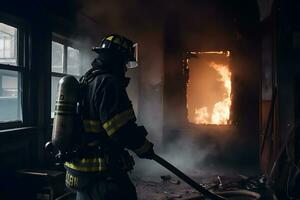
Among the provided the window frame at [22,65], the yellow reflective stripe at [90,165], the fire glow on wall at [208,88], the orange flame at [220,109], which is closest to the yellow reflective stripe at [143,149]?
the yellow reflective stripe at [90,165]

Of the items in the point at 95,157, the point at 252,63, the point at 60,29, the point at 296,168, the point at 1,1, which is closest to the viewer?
the point at 95,157

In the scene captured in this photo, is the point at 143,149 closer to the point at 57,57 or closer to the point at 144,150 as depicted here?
the point at 144,150

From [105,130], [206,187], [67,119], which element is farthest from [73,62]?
[105,130]

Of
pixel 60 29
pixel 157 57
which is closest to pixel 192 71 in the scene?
pixel 157 57

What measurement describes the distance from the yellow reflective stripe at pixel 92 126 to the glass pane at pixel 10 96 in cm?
274

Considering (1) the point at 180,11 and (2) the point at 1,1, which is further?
(1) the point at 180,11

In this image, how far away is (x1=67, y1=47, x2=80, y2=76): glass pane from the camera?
7832 millimetres

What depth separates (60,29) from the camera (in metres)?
7.05

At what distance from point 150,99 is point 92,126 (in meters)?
6.88

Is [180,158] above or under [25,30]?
under

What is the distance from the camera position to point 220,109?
9.79 metres

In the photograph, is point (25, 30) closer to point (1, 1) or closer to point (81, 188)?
point (1, 1)

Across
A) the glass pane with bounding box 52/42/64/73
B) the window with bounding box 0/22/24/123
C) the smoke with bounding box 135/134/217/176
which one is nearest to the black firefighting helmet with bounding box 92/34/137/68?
the window with bounding box 0/22/24/123

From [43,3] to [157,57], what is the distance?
4146 mm
